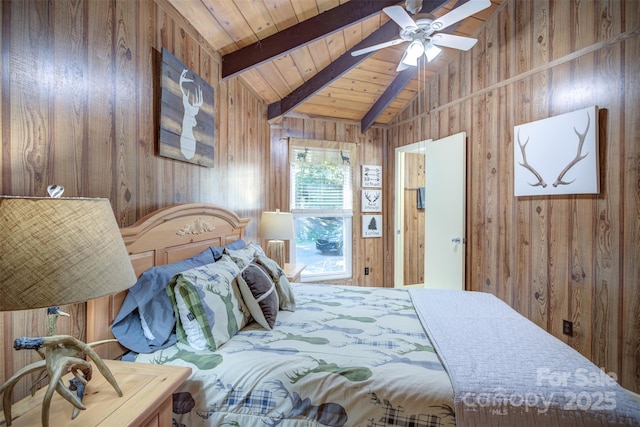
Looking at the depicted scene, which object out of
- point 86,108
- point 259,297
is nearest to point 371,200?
point 259,297

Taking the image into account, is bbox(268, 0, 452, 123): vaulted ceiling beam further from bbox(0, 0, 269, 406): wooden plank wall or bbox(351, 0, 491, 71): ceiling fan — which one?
bbox(0, 0, 269, 406): wooden plank wall

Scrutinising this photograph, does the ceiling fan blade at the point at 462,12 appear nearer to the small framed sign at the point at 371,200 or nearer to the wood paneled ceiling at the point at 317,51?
the wood paneled ceiling at the point at 317,51

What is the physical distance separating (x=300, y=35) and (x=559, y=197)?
8.03ft

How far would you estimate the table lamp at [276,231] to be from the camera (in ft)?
10.2

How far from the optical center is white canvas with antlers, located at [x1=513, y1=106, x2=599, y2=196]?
2.27 m

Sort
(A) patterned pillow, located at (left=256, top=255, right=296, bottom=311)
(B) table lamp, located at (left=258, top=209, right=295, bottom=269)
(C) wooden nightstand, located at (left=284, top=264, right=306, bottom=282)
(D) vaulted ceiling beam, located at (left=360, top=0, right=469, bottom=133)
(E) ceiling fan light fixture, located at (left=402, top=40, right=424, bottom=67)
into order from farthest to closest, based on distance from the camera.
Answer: (D) vaulted ceiling beam, located at (left=360, top=0, right=469, bottom=133), (B) table lamp, located at (left=258, top=209, right=295, bottom=269), (C) wooden nightstand, located at (left=284, top=264, right=306, bottom=282), (E) ceiling fan light fixture, located at (left=402, top=40, right=424, bottom=67), (A) patterned pillow, located at (left=256, top=255, right=296, bottom=311)

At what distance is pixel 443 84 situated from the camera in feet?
12.2

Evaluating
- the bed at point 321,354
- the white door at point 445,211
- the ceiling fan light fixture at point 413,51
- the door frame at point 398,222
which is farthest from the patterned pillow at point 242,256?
the door frame at point 398,222

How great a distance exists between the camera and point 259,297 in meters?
1.70

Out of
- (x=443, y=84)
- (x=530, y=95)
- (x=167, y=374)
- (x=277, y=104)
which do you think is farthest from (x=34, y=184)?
(x=443, y=84)

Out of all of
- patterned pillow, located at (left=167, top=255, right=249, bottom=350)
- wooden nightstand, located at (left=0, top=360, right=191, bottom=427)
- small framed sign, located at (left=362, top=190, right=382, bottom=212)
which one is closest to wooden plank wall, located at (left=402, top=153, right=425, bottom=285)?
small framed sign, located at (left=362, top=190, right=382, bottom=212)

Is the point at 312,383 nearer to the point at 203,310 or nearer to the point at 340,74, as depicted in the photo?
the point at 203,310

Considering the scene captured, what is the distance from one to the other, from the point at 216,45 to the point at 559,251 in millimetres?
3207

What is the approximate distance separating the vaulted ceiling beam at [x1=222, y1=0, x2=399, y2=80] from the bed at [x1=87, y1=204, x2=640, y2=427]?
1326 millimetres
